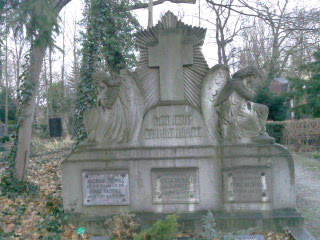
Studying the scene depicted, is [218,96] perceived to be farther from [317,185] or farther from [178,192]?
[317,185]

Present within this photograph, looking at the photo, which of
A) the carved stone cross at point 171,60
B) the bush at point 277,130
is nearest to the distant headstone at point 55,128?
the bush at point 277,130

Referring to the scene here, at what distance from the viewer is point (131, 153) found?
5.66 m

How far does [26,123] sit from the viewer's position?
326 inches

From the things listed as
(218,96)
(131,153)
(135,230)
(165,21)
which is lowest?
(135,230)

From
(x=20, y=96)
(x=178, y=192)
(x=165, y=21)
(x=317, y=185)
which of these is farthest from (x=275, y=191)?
(x=20, y=96)

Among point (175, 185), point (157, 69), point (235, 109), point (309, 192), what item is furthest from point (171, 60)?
point (309, 192)

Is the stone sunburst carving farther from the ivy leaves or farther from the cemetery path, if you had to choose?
the ivy leaves

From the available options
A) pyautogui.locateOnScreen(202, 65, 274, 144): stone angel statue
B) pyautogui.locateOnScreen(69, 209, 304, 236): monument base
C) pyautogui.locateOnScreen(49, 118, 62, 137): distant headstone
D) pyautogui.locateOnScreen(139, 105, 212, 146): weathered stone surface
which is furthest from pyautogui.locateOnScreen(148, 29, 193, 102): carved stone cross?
pyautogui.locateOnScreen(49, 118, 62, 137): distant headstone

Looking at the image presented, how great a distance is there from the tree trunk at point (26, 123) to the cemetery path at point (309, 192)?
6087mm

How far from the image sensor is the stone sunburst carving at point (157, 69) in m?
5.86

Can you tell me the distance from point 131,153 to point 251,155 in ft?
6.21

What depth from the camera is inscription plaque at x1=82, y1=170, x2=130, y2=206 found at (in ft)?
18.5

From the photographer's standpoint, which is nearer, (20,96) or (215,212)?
(215,212)

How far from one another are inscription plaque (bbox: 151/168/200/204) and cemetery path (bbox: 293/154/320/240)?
6.25ft
